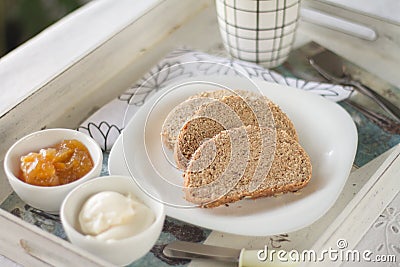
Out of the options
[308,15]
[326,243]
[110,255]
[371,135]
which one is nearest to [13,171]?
[110,255]

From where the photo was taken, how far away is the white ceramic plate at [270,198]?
1.00 metres

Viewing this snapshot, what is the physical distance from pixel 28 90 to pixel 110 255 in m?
0.47

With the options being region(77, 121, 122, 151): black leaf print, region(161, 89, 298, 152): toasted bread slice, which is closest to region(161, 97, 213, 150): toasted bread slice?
region(161, 89, 298, 152): toasted bread slice

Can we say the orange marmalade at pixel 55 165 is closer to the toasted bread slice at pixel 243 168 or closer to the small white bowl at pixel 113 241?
the small white bowl at pixel 113 241

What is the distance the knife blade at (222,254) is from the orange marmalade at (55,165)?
0.19 metres

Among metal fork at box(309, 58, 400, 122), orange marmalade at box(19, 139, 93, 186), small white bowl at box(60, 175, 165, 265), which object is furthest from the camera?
metal fork at box(309, 58, 400, 122)

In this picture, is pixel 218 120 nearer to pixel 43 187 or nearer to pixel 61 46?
pixel 43 187

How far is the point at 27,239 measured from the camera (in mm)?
956

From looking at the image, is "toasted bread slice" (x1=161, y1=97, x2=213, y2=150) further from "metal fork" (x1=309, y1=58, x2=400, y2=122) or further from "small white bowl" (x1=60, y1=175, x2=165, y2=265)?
"metal fork" (x1=309, y1=58, x2=400, y2=122)

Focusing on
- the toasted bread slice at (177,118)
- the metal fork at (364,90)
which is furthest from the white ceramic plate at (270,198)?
the metal fork at (364,90)

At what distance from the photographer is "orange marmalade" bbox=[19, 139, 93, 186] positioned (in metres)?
1.01

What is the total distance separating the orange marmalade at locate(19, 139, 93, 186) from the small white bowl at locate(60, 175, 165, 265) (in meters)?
0.06

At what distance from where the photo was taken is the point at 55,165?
1.03 meters

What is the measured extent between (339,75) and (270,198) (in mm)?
406
